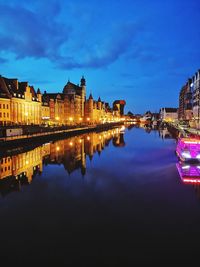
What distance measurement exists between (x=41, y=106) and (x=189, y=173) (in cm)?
8181

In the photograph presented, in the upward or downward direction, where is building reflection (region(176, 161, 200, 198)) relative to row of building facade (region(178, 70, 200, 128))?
downward

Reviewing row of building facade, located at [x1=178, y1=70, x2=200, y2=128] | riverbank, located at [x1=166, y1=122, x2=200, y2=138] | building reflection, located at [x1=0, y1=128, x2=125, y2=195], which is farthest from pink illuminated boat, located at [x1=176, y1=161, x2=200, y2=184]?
row of building facade, located at [x1=178, y1=70, x2=200, y2=128]

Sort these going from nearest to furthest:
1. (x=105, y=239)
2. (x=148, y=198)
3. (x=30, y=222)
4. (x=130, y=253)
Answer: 1. (x=130, y=253)
2. (x=105, y=239)
3. (x=30, y=222)
4. (x=148, y=198)

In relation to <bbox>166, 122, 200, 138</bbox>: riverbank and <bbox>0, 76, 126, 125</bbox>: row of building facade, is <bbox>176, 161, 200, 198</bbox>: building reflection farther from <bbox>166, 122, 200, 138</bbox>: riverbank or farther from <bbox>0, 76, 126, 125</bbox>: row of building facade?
<bbox>0, 76, 126, 125</bbox>: row of building facade

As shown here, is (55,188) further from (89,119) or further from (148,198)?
(89,119)

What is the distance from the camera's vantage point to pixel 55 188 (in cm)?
2267

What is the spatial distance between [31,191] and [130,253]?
12.3 m

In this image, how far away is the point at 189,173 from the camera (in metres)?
28.2

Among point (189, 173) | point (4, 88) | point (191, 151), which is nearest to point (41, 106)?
point (4, 88)

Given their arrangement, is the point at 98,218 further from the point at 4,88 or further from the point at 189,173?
the point at 4,88

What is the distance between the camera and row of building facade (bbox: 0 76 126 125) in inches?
2985

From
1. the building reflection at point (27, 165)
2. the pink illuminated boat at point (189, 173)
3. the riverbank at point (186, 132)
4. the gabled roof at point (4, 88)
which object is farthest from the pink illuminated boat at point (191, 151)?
the gabled roof at point (4, 88)

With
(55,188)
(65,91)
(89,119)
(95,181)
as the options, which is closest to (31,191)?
(55,188)

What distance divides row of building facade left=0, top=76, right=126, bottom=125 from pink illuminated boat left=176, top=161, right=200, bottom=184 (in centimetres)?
5348
